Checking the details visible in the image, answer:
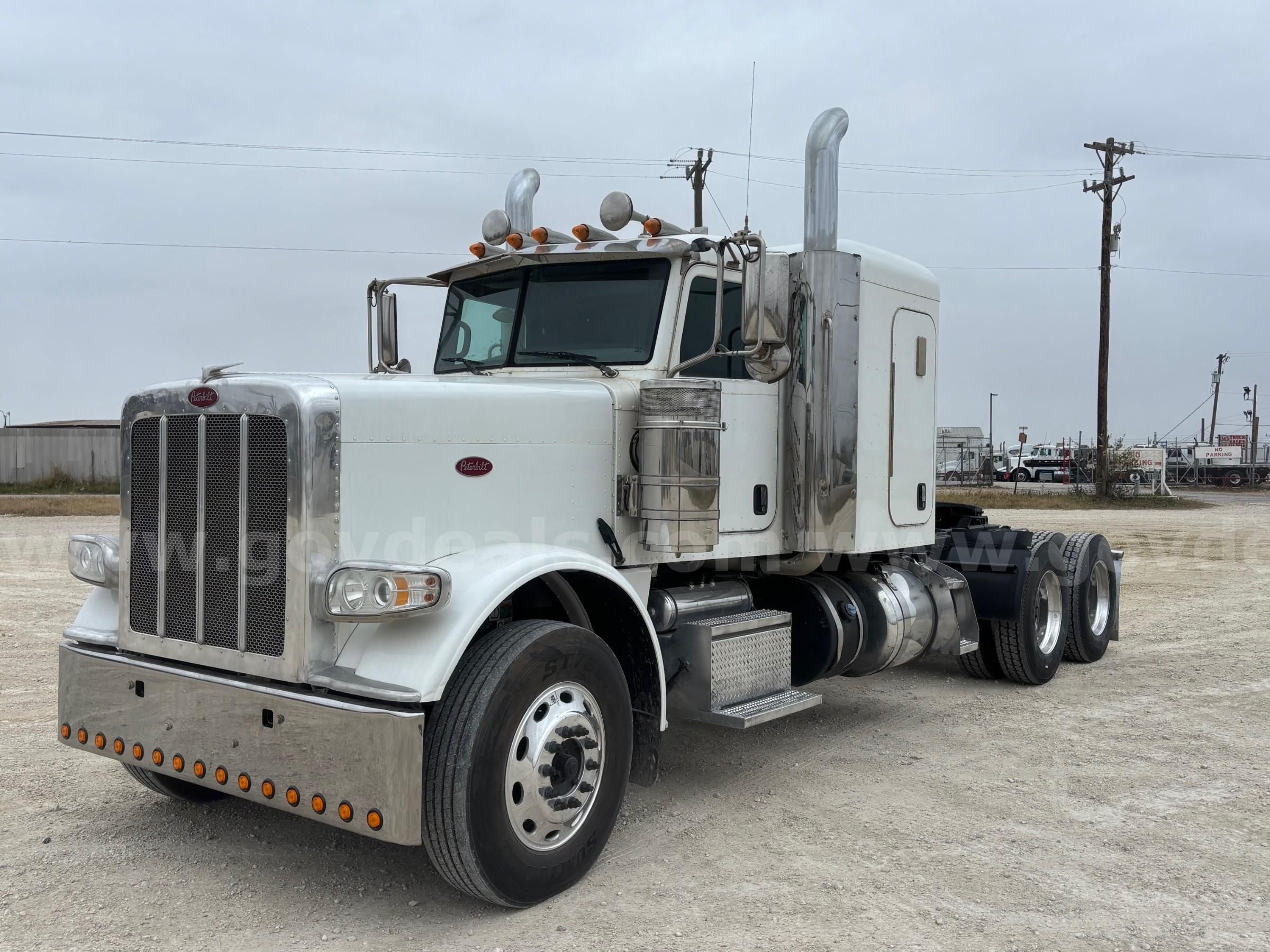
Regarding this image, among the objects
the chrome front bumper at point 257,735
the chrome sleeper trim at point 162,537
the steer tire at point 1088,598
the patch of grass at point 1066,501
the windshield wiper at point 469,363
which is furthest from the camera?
the patch of grass at point 1066,501

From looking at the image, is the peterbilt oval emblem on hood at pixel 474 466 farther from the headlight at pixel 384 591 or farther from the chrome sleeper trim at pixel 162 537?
the chrome sleeper trim at pixel 162 537

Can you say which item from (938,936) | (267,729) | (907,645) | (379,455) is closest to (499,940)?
(267,729)

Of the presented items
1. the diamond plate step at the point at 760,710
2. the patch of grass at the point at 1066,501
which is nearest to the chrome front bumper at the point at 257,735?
the diamond plate step at the point at 760,710

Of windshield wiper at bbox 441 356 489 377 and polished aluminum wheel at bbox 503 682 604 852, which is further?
windshield wiper at bbox 441 356 489 377

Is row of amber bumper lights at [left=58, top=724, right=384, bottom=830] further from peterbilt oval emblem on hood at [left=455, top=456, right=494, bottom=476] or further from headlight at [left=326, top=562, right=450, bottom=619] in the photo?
peterbilt oval emblem on hood at [left=455, top=456, right=494, bottom=476]

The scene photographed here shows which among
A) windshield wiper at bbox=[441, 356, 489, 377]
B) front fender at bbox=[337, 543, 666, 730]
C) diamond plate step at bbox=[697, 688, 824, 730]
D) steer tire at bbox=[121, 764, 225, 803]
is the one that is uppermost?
windshield wiper at bbox=[441, 356, 489, 377]

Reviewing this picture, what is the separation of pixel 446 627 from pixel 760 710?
1.95 metres

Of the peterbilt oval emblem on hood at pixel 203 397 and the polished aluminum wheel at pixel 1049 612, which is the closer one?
the peterbilt oval emblem on hood at pixel 203 397

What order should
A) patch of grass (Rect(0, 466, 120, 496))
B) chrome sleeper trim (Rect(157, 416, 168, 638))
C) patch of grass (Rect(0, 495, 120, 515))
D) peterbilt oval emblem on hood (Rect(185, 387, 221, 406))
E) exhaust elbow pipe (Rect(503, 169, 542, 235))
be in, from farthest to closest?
patch of grass (Rect(0, 466, 120, 496)) < patch of grass (Rect(0, 495, 120, 515)) < exhaust elbow pipe (Rect(503, 169, 542, 235)) < chrome sleeper trim (Rect(157, 416, 168, 638)) < peterbilt oval emblem on hood (Rect(185, 387, 221, 406))

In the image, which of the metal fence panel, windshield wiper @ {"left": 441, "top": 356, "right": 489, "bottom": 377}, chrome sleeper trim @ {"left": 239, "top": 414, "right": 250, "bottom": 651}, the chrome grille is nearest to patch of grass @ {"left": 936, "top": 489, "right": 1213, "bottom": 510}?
windshield wiper @ {"left": 441, "top": 356, "right": 489, "bottom": 377}

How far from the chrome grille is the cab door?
6.64 ft

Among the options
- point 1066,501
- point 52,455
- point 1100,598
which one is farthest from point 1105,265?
point 52,455

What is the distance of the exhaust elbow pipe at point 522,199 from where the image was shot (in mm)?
6895

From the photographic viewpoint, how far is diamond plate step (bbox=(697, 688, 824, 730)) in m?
4.95
